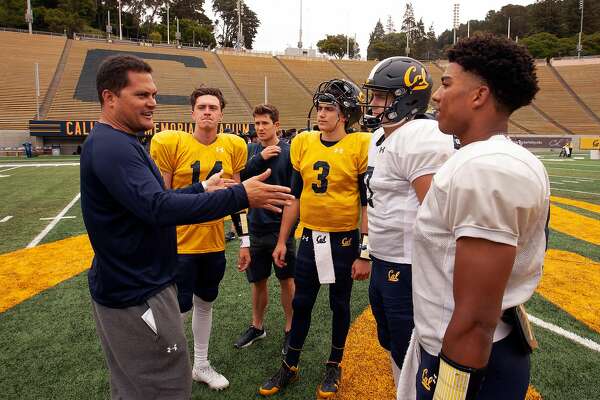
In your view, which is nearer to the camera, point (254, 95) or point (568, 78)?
point (254, 95)

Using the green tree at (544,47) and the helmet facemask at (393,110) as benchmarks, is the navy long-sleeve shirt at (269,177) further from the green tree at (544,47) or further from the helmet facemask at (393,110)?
the green tree at (544,47)

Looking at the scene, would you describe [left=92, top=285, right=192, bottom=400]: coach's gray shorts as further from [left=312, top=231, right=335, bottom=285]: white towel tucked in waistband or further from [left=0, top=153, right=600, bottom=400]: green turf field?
[left=312, top=231, right=335, bottom=285]: white towel tucked in waistband

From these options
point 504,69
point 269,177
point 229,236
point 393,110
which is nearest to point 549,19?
point 229,236

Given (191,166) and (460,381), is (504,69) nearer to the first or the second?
(460,381)

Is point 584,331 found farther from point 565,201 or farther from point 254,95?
point 254,95

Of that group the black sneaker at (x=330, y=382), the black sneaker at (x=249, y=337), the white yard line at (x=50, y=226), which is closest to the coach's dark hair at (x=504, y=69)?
the black sneaker at (x=330, y=382)

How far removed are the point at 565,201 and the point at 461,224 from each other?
11.9 meters

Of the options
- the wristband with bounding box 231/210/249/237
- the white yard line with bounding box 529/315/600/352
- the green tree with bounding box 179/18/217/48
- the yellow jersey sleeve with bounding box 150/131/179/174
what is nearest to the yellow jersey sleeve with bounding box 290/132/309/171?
the wristband with bounding box 231/210/249/237

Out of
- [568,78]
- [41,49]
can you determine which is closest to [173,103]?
[41,49]

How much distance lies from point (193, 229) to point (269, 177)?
3.76 ft

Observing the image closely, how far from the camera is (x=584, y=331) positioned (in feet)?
13.3

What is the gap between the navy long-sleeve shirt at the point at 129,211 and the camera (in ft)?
6.37

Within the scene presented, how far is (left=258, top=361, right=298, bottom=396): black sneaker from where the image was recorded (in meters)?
3.20

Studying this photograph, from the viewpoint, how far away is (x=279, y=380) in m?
3.27
